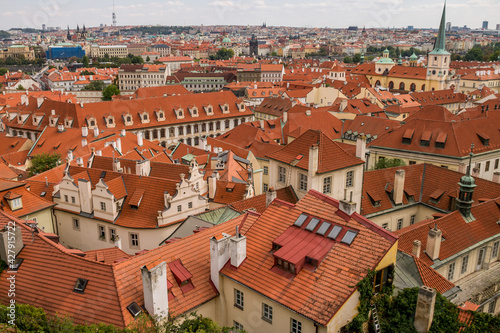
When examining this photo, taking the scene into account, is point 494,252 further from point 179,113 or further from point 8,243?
point 179,113

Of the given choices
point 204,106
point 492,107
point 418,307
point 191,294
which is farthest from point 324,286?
point 492,107

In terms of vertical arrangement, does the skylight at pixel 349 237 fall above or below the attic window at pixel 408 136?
above

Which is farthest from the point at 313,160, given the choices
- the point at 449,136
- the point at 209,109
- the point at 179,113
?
the point at 209,109

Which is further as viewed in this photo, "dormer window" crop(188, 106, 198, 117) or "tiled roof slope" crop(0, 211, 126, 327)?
"dormer window" crop(188, 106, 198, 117)

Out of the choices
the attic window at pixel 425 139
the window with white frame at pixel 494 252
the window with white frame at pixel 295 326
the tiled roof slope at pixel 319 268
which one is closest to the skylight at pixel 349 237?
the tiled roof slope at pixel 319 268

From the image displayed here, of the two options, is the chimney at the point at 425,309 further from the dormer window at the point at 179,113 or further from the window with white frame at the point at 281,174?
the dormer window at the point at 179,113

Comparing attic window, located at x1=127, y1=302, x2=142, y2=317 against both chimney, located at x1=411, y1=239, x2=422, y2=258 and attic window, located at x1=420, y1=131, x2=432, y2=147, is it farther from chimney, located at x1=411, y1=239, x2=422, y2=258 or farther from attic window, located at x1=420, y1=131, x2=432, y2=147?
attic window, located at x1=420, y1=131, x2=432, y2=147

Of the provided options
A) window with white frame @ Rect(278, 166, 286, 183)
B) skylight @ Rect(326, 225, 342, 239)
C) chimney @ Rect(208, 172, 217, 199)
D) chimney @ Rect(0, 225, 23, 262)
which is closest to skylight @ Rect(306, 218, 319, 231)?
skylight @ Rect(326, 225, 342, 239)
